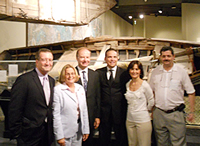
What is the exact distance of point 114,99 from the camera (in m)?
2.99

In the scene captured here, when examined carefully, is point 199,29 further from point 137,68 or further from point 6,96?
point 6,96

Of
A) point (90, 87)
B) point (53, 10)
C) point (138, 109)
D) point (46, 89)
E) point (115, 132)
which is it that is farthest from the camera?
point (53, 10)

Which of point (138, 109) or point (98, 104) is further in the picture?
point (98, 104)

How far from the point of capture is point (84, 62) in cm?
290

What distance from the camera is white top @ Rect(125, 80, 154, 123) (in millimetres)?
2723

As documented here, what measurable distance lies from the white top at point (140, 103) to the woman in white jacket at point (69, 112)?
63 centimetres

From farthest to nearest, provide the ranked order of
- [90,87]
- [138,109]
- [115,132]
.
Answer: [115,132], [90,87], [138,109]

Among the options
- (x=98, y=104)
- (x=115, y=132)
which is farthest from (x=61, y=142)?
(x=115, y=132)

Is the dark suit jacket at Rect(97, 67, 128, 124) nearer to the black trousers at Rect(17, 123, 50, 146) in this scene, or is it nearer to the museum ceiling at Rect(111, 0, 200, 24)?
the black trousers at Rect(17, 123, 50, 146)

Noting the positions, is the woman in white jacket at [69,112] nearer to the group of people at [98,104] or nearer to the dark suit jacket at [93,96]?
the group of people at [98,104]

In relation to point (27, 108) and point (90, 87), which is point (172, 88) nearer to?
point (90, 87)

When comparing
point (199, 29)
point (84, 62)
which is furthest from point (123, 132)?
point (199, 29)

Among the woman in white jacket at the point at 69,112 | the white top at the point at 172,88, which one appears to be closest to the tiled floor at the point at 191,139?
the white top at the point at 172,88

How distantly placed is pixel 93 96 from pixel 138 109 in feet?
2.17
